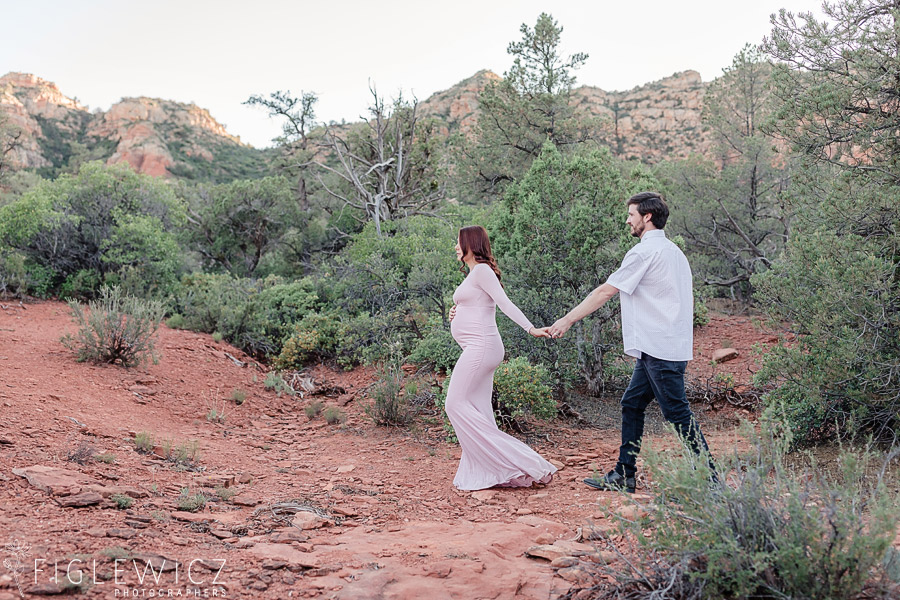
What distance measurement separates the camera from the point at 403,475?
4.98m

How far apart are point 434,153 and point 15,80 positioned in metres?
57.7

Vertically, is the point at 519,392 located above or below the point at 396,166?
below

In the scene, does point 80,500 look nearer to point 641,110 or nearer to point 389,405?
point 389,405

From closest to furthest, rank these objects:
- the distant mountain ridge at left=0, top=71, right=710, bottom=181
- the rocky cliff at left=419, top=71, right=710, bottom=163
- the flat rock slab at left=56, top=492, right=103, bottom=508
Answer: the flat rock slab at left=56, top=492, right=103, bottom=508, the rocky cliff at left=419, top=71, right=710, bottom=163, the distant mountain ridge at left=0, top=71, right=710, bottom=181

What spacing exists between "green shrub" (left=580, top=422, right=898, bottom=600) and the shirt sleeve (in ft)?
4.84

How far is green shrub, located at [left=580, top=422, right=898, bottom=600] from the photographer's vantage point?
1.98 metres

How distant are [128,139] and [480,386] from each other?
151 feet

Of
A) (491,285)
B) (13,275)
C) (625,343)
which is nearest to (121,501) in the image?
(491,285)

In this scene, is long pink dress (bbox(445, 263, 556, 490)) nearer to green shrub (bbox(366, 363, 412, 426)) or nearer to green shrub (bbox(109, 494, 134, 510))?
green shrub (bbox(366, 363, 412, 426))

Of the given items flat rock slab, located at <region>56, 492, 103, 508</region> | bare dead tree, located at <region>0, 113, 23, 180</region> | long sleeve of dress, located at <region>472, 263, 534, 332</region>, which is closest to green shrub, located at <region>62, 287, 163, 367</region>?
flat rock slab, located at <region>56, 492, 103, 508</region>

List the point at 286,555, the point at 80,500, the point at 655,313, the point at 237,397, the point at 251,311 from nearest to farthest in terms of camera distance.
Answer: the point at 286,555 → the point at 80,500 → the point at 655,313 → the point at 237,397 → the point at 251,311

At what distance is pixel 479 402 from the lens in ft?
15.3

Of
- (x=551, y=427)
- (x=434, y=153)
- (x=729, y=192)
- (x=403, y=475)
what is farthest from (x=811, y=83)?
(x=434, y=153)

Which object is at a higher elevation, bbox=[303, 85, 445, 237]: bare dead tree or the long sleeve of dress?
bbox=[303, 85, 445, 237]: bare dead tree
